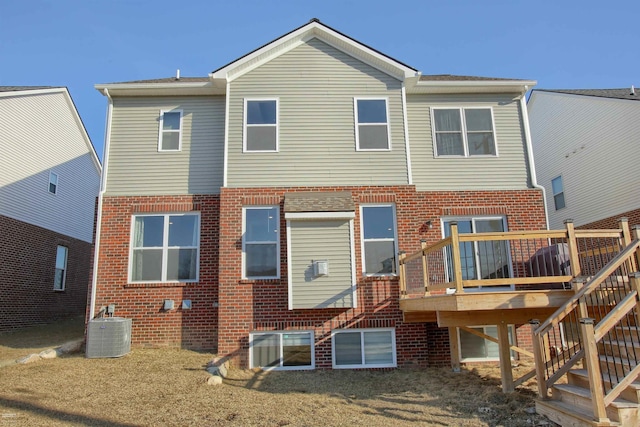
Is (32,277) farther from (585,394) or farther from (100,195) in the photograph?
(585,394)

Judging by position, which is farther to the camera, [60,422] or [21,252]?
[21,252]

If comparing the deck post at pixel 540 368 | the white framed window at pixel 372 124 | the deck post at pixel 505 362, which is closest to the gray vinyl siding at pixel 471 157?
the white framed window at pixel 372 124

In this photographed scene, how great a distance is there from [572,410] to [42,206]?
15935 millimetres

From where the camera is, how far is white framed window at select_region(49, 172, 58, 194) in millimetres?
15375

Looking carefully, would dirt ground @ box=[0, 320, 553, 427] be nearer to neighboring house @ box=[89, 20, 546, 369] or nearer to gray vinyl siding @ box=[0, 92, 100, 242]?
neighboring house @ box=[89, 20, 546, 369]

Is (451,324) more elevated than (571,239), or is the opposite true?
(571,239)

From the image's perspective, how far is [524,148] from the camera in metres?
11.1

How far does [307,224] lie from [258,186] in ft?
5.00

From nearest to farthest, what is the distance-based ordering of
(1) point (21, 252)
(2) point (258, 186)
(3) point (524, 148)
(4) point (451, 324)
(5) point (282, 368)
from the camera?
(4) point (451, 324) < (5) point (282, 368) < (2) point (258, 186) < (3) point (524, 148) < (1) point (21, 252)

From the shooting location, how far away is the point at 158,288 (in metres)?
10.1

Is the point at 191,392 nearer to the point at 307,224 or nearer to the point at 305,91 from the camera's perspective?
the point at 307,224

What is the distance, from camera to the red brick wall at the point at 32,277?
42.7ft

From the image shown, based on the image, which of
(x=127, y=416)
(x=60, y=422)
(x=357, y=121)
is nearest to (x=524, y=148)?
(x=357, y=121)

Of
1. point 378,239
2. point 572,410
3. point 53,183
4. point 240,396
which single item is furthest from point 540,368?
point 53,183
